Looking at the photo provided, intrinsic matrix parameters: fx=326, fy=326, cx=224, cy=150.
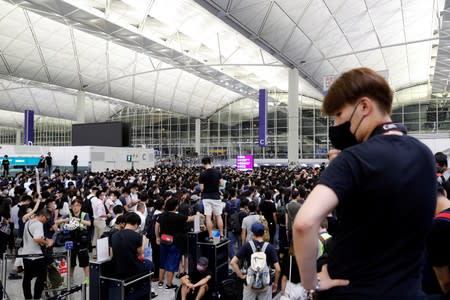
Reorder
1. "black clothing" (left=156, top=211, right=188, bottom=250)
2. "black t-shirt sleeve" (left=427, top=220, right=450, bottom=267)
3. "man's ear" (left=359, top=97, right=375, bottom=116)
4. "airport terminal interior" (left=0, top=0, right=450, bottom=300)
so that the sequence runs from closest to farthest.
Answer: "man's ear" (left=359, top=97, right=375, bottom=116) < "black t-shirt sleeve" (left=427, top=220, right=450, bottom=267) < "black clothing" (left=156, top=211, right=188, bottom=250) < "airport terminal interior" (left=0, top=0, right=450, bottom=300)

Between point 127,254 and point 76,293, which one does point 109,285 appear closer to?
point 127,254

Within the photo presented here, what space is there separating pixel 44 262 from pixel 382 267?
236 inches

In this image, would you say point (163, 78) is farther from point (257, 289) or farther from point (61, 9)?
point (257, 289)

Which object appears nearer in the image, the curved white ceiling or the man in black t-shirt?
the man in black t-shirt

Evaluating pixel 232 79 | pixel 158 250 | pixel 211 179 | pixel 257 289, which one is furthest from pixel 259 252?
pixel 232 79

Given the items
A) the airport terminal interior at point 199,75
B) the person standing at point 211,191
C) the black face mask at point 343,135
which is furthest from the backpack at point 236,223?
the black face mask at point 343,135

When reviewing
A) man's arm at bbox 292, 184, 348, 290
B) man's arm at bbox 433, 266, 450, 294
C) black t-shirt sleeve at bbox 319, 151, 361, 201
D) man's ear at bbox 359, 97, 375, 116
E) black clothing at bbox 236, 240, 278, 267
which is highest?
man's ear at bbox 359, 97, 375, 116

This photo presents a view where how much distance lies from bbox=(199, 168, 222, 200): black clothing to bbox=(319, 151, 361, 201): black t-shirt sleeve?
629 cm

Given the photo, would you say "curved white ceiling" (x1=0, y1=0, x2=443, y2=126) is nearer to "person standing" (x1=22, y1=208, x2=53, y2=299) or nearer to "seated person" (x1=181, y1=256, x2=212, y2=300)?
"person standing" (x1=22, y1=208, x2=53, y2=299)

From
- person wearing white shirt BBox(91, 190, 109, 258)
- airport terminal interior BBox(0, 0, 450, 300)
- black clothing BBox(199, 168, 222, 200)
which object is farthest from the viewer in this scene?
airport terminal interior BBox(0, 0, 450, 300)

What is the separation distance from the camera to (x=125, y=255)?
4.84 meters

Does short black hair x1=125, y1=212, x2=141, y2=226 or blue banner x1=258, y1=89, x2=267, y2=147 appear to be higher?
blue banner x1=258, y1=89, x2=267, y2=147

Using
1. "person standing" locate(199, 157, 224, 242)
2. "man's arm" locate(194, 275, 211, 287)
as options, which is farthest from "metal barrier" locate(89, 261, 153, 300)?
"person standing" locate(199, 157, 224, 242)

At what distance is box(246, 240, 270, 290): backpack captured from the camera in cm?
458
